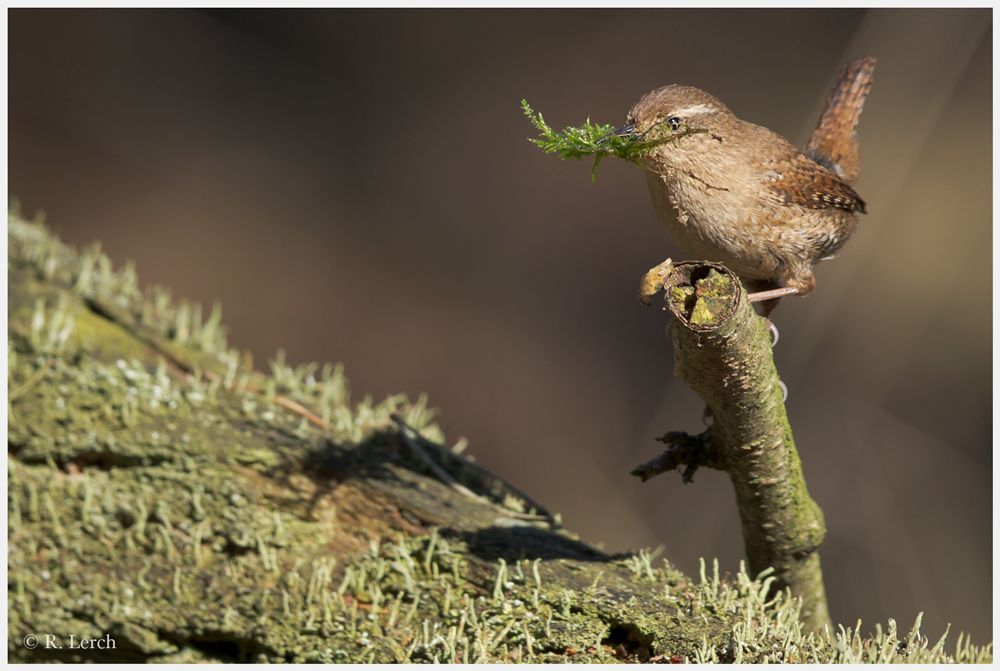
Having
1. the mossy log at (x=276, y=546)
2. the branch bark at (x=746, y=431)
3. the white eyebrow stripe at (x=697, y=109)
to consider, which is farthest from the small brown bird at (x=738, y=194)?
the mossy log at (x=276, y=546)

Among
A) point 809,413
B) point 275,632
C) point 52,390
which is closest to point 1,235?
point 52,390

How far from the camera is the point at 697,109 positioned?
4.96 ft

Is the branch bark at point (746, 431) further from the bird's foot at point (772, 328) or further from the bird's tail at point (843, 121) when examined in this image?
the bird's tail at point (843, 121)

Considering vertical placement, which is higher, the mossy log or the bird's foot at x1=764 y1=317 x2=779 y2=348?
the bird's foot at x1=764 y1=317 x2=779 y2=348

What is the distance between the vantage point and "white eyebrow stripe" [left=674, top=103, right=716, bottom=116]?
1.49 meters

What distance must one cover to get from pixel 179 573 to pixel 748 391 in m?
1.45

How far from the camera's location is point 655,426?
4.36 metres

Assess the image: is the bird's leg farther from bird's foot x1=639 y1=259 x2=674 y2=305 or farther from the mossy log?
the mossy log

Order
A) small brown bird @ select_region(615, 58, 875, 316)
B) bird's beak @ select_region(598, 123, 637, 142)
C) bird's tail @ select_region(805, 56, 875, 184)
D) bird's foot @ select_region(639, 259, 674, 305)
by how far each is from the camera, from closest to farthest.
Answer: bird's foot @ select_region(639, 259, 674, 305)
bird's beak @ select_region(598, 123, 637, 142)
small brown bird @ select_region(615, 58, 875, 316)
bird's tail @ select_region(805, 56, 875, 184)

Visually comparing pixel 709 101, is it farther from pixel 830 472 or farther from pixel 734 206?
pixel 830 472

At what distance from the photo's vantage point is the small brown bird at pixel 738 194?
4.84 feet

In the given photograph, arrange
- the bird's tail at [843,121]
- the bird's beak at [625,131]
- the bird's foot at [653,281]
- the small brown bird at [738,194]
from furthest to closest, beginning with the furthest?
the bird's tail at [843,121] → the small brown bird at [738,194] → the bird's beak at [625,131] → the bird's foot at [653,281]

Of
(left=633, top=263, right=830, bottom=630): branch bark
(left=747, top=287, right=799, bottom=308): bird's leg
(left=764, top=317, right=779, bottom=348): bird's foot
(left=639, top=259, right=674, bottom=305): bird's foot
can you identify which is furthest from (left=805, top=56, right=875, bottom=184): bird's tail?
(left=639, top=259, right=674, bottom=305): bird's foot

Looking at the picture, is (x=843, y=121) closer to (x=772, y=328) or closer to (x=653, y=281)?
(x=772, y=328)
